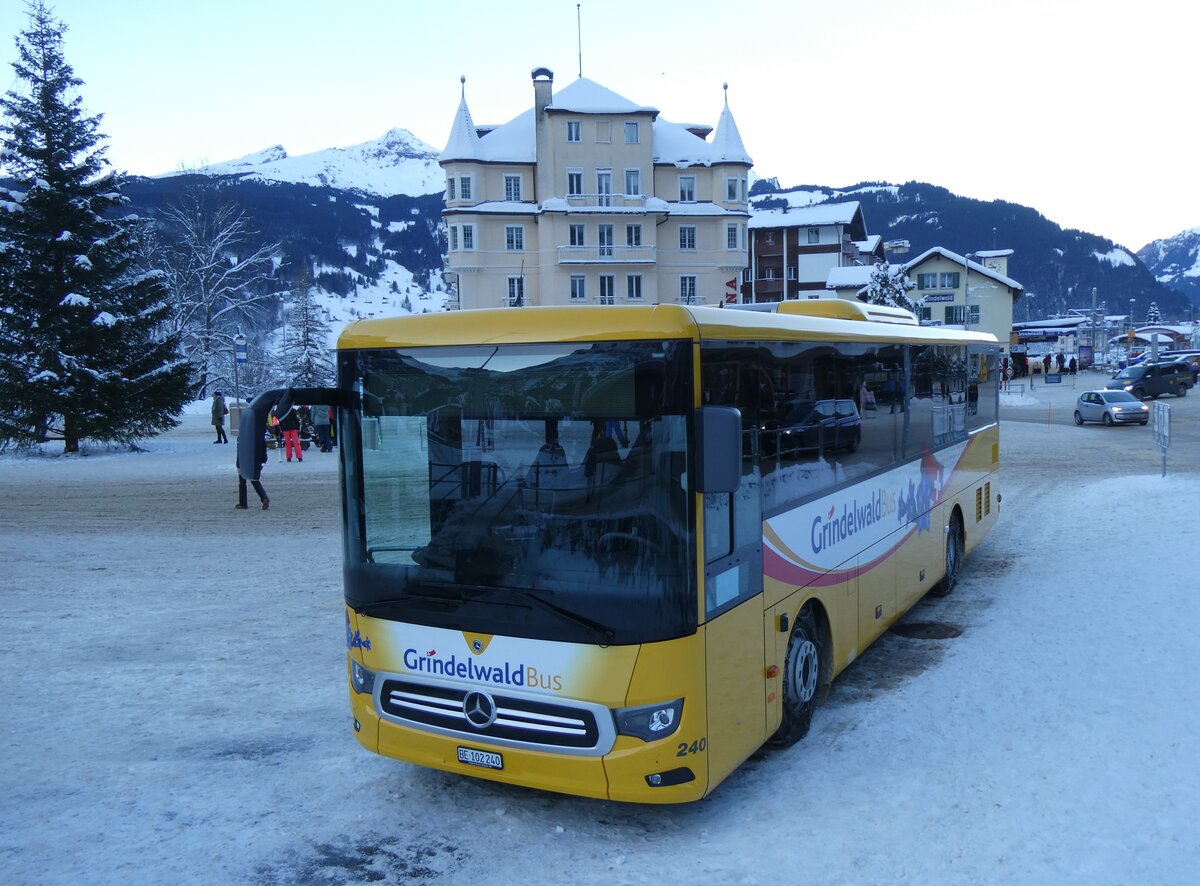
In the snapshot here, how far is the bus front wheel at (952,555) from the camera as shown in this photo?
35.2 feet

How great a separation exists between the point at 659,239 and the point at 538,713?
60.6 metres

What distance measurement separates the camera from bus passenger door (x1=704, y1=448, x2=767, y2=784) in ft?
16.9

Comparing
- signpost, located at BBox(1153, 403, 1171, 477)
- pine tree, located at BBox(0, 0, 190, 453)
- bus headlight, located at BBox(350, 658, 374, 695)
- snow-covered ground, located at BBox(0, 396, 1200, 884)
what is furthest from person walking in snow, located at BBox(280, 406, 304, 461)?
bus headlight, located at BBox(350, 658, 374, 695)

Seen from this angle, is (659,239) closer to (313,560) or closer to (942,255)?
(942,255)

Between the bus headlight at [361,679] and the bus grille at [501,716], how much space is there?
0.13 meters

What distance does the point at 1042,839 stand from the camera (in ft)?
16.4

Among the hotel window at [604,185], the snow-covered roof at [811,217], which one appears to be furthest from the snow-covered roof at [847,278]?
the hotel window at [604,185]

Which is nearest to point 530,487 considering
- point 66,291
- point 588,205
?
point 66,291

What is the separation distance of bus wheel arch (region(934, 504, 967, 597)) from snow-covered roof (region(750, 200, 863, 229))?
73.8 meters

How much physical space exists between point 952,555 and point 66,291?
3015 cm

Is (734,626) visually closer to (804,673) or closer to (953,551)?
(804,673)

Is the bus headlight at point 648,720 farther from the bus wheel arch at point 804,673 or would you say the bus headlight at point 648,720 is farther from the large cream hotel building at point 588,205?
the large cream hotel building at point 588,205

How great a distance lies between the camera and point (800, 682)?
21.1ft

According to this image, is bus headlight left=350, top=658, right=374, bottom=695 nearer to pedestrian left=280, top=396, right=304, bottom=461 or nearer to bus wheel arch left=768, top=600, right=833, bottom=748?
bus wheel arch left=768, top=600, right=833, bottom=748
